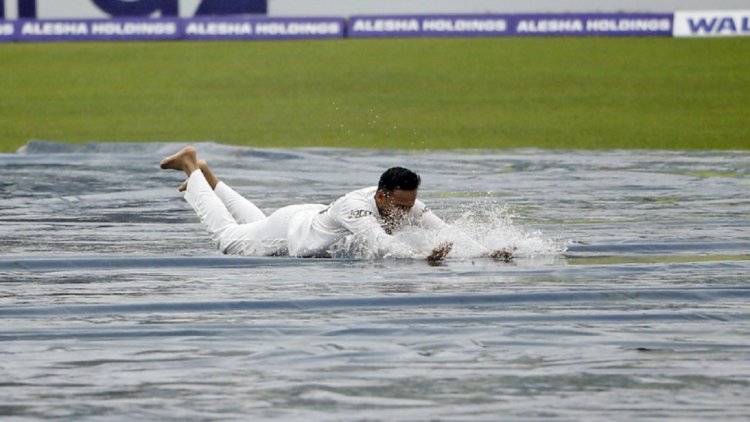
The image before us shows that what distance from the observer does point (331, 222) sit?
911cm

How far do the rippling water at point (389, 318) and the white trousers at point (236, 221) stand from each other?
18cm

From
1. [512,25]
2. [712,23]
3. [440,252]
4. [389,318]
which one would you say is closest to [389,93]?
[512,25]

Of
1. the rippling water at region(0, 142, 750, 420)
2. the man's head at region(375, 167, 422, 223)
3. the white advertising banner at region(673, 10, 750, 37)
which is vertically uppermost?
the white advertising banner at region(673, 10, 750, 37)

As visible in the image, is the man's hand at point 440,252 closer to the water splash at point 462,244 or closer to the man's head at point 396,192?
the water splash at point 462,244

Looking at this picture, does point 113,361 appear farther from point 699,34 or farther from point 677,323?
point 699,34

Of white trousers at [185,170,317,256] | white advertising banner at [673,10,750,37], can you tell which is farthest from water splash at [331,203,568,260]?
white advertising banner at [673,10,750,37]

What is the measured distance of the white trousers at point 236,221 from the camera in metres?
9.42

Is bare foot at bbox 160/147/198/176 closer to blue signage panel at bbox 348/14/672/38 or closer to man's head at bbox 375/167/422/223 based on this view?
man's head at bbox 375/167/422/223

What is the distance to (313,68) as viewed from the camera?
2652cm

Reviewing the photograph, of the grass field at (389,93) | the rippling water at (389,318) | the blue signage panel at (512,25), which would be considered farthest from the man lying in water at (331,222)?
the blue signage panel at (512,25)

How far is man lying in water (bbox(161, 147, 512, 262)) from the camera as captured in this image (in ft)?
29.0

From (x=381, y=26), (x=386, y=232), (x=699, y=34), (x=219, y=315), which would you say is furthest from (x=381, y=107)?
(x=219, y=315)

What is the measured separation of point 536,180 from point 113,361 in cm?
830

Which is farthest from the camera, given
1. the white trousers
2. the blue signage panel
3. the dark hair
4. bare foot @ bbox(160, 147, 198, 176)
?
the blue signage panel
